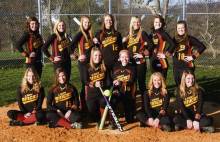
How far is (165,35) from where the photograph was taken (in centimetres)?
804

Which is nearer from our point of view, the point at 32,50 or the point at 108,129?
the point at 108,129

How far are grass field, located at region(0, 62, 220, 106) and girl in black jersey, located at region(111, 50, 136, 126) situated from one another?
2710 mm

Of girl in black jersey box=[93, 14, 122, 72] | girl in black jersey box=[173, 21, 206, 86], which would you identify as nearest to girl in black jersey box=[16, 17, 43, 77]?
girl in black jersey box=[93, 14, 122, 72]

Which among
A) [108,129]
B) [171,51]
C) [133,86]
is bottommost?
[108,129]

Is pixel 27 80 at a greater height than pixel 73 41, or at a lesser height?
lesser

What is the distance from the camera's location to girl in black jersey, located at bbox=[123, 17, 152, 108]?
7.98m

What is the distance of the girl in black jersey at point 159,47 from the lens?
26.4 feet

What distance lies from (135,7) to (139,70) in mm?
8821

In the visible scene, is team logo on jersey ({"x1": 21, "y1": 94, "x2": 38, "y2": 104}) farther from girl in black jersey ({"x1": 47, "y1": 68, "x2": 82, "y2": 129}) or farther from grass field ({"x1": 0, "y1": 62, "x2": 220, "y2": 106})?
grass field ({"x1": 0, "y1": 62, "x2": 220, "y2": 106})

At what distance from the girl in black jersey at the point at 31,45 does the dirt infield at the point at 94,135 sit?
1558 millimetres

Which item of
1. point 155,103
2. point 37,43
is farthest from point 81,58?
point 155,103

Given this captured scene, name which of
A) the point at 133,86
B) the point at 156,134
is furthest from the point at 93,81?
the point at 156,134

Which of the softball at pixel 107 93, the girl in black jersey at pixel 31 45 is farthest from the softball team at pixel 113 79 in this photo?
the softball at pixel 107 93

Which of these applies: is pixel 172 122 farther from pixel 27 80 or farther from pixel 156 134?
pixel 27 80
